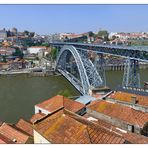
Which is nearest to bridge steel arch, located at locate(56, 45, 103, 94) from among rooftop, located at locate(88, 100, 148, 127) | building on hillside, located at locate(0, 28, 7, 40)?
rooftop, located at locate(88, 100, 148, 127)

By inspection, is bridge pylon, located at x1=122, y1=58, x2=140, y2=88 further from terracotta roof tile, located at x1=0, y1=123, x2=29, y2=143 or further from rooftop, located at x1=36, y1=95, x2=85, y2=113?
terracotta roof tile, located at x1=0, y1=123, x2=29, y2=143

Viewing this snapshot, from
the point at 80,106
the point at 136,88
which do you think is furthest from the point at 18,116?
the point at 136,88

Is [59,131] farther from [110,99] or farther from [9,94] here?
[9,94]

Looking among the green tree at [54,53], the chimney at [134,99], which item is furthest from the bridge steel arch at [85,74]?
the green tree at [54,53]

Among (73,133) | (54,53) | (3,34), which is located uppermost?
(3,34)

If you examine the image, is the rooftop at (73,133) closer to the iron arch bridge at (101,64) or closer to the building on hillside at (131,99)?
the building on hillside at (131,99)

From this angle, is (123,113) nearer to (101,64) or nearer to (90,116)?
(90,116)

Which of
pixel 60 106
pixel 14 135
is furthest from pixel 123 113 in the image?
pixel 14 135

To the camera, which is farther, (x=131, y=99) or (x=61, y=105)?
(x=61, y=105)
